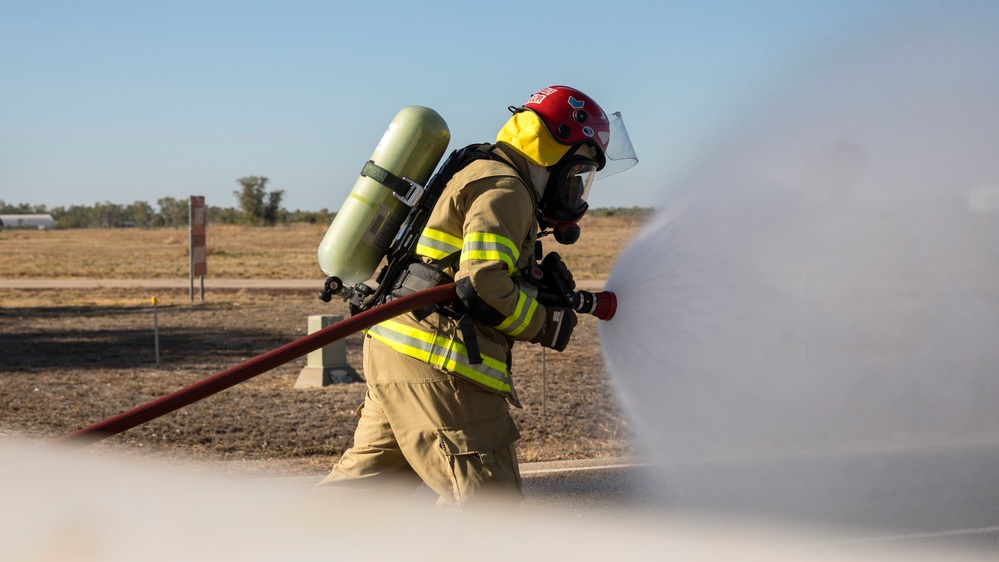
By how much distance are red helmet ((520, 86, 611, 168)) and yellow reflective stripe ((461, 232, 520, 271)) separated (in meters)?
0.56

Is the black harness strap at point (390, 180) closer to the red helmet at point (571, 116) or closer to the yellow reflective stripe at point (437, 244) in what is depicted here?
the yellow reflective stripe at point (437, 244)

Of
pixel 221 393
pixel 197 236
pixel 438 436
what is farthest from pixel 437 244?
pixel 197 236

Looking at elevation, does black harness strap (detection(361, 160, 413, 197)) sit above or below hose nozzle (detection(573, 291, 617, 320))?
above

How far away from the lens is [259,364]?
3.13m

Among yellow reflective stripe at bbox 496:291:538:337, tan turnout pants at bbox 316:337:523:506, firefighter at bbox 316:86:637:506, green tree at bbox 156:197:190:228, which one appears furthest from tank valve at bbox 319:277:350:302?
green tree at bbox 156:197:190:228

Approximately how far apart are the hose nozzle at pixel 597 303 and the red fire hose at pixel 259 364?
0.59 meters

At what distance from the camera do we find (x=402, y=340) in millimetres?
3330

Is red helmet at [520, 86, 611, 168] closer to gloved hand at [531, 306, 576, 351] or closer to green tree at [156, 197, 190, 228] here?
gloved hand at [531, 306, 576, 351]

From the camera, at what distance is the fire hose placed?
117 inches

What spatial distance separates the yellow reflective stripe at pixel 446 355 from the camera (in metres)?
3.21

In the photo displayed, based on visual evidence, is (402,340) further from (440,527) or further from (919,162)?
(919,162)

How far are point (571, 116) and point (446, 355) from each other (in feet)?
3.24

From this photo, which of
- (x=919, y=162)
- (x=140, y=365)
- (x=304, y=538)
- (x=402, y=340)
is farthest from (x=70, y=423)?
(x=304, y=538)

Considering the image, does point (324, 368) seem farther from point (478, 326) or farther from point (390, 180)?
point (478, 326)
